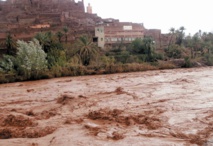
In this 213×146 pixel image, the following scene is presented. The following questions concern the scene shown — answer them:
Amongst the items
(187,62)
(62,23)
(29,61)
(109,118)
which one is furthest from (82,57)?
(109,118)

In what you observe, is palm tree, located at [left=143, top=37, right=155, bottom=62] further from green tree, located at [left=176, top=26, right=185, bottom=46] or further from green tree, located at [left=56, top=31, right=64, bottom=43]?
green tree, located at [left=56, top=31, right=64, bottom=43]

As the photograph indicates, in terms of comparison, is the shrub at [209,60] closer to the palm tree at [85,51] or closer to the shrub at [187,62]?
the shrub at [187,62]

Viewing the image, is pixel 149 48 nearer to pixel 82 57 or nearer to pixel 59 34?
pixel 82 57

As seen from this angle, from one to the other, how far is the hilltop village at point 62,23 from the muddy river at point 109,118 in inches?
829

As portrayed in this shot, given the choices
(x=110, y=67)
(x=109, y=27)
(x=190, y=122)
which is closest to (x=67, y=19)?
(x=109, y=27)

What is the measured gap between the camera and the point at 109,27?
1534 inches

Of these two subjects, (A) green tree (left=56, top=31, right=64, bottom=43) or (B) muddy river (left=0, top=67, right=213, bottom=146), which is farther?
(A) green tree (left=56, top=31, right=64, bottom=43)

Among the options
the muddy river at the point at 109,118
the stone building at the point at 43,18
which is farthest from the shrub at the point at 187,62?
the muddy river at the point at 109,118

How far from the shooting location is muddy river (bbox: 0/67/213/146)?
8.91 m

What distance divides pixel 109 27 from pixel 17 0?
20382 millimetres

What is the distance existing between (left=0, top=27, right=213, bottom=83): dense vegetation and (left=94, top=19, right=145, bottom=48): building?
55.3 inches

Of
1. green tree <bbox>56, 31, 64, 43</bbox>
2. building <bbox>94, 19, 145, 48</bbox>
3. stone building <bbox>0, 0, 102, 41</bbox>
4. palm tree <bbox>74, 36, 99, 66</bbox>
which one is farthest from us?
building <bbox>94, 19, 145, 48</bbox>

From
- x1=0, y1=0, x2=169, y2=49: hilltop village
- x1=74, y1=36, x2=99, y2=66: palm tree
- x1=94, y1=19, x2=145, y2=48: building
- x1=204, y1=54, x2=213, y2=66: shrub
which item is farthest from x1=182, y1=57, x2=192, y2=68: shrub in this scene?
x1=74, y1=36, x2=99, y2=66: palm tree

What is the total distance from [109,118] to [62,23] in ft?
104
